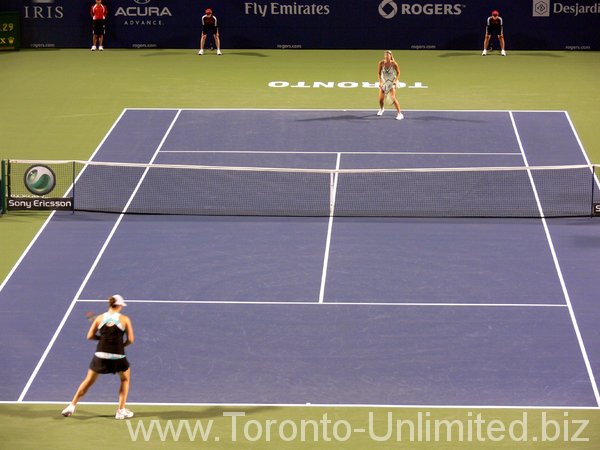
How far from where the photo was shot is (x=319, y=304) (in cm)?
2598

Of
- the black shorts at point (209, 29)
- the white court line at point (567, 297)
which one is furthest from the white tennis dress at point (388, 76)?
the black shorts at point (209, 29)

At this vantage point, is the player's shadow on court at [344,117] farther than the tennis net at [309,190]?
Yes

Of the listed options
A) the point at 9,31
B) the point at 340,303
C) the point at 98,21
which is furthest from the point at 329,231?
the point at 9,31

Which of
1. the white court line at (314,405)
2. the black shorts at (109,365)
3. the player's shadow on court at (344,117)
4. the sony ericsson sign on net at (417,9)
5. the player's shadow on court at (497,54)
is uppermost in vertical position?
the sony ericsson sign on net at (417,9)

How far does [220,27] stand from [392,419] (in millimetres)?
29415

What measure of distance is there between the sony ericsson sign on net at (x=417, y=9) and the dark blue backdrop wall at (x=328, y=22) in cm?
3

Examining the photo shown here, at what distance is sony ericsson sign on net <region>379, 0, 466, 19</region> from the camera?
48.0 m

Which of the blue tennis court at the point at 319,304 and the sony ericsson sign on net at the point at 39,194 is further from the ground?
the sony ericsson sign on net at the point at 39,194

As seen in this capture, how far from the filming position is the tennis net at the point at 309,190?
3111 cm

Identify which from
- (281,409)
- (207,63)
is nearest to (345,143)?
(207,63)

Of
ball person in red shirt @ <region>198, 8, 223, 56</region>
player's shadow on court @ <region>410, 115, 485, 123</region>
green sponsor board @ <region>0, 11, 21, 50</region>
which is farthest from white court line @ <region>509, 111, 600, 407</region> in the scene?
green sponsor board @ <region>0, 11, 21, 50</region>

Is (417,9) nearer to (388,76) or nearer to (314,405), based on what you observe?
(388,76)

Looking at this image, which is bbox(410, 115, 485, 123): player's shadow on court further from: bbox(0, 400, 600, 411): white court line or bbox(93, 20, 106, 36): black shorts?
bbox(0, 400, 600, 411): white court line

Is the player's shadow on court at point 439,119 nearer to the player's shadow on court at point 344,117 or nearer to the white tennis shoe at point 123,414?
the player's shadow on court at point 344,117
